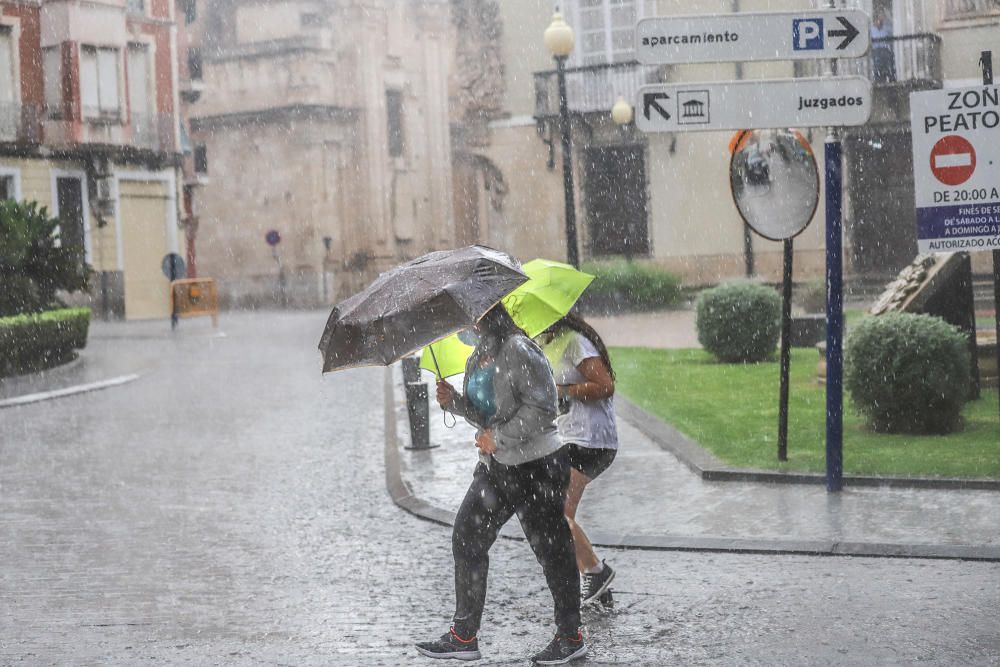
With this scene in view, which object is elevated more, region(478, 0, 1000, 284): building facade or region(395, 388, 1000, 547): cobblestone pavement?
region(478, 0, 1000, 284): building facade

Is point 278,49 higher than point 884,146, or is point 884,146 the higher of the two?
point 278,49

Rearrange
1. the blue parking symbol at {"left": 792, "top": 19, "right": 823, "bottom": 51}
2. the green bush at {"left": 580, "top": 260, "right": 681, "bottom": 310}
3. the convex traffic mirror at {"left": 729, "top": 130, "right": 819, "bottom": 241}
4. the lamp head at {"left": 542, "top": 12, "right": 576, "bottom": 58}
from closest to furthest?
the blue parking symbol at {"left": 792, "top": 19, "right": 823, "bottom": 51}
the convex traffic mirror at {"left": 729, "top": 130, "right": 819, "bottom": 241}
the lamp head at {"left": 542, "top": 12, "right": 576, "bottom": 58}
the green bush at {"left": 580, "top": 260, "right": 681, "bottom": 310}

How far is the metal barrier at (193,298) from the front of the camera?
33.8 meters

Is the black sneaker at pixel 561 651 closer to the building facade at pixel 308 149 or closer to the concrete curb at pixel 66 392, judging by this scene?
the concrete curb at pixel 66 392

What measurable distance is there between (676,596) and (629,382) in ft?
33.9

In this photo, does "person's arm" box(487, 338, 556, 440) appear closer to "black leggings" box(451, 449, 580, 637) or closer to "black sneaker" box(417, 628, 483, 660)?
"black leggings" box(451, 449, 580, 637)

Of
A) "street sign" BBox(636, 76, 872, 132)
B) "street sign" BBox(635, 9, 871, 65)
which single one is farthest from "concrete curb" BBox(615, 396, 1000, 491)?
"street sign" BBox(635, 9, 871, 65)

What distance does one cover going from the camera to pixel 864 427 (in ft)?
40.9

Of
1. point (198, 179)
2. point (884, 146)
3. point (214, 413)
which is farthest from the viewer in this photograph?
point (198, 179)

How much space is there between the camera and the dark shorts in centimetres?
701

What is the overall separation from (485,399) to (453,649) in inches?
41.6

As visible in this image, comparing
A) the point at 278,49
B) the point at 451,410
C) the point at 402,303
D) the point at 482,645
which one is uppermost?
the point at 278,49

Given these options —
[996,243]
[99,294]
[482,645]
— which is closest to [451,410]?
[482,645]

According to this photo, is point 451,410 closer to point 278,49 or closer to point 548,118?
point 548,118
